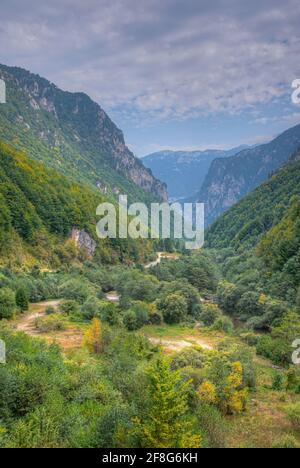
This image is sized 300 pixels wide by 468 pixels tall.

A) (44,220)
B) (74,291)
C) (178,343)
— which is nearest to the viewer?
(178,343)

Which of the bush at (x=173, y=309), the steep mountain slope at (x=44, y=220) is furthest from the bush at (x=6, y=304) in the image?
the steep mountain slope at (x=44, y=220)

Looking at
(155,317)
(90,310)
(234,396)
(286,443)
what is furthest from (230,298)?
(286,443)

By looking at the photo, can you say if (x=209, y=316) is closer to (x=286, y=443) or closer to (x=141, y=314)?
(x=141, y=314)

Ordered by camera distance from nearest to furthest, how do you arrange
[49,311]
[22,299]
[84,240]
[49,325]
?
[49,325], [49,311], [22,299], [84,240]

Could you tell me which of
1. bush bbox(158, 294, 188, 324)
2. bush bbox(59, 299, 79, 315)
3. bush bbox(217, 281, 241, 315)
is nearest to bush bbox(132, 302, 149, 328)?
bush bbox(158, 294, 188, 324)

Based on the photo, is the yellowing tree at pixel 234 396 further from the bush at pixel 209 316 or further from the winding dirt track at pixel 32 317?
the bush at pixel 209 316
